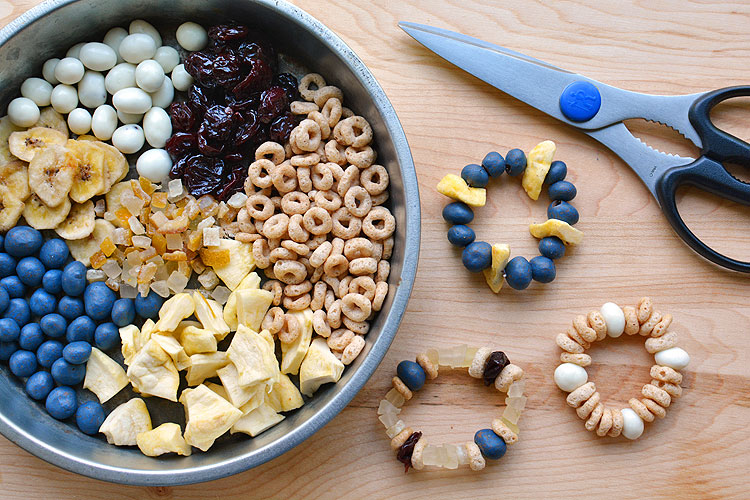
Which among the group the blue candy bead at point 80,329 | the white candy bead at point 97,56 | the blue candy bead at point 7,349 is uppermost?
the white candy bead at point 97,56

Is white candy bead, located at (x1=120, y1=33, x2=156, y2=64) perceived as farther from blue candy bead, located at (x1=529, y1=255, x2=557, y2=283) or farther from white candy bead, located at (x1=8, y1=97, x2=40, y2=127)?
blue candy bead, located at (x1=529, y1=255, x2=557, y2=283)

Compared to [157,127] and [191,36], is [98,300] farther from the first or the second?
[191,36]

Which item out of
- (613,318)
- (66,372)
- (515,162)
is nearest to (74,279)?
(66,372)

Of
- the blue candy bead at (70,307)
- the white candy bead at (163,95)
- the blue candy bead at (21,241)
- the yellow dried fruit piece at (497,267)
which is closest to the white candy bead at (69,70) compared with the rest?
the white candy bead at (163,95)

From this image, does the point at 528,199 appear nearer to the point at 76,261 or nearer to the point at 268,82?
the point at 268,82

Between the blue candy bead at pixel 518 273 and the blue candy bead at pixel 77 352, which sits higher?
the blue candy bead at pixel 518 273

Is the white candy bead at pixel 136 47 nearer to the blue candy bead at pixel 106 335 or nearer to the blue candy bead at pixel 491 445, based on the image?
the blue candy bead at pixel 106 335
